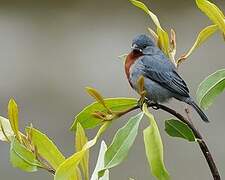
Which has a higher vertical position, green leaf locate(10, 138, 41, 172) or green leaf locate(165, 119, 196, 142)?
green leaf locate(10, 138, 41, 172)

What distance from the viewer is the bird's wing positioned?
113cm

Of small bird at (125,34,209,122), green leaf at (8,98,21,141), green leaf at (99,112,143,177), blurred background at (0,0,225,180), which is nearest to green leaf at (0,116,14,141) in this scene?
green leaf at (8,98,21,141)

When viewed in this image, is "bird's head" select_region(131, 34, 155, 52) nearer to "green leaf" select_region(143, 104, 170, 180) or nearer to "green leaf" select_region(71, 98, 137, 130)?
"green leaf" select_region(71, 98, 137, 130)

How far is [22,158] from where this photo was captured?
0.70 m

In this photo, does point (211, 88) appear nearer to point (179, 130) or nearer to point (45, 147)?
point (179, 130)

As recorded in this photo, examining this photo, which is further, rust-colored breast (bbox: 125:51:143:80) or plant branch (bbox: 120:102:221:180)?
rust-colored breast (bbox: 125:51:143:80)

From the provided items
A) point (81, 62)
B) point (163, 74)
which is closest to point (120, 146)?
point (163, 74)

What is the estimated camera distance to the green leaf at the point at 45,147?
0.73 m

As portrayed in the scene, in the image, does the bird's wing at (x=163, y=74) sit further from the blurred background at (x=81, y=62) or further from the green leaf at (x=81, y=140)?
the blurred background at (x=81, y=62)

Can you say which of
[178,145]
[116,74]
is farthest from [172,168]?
[116,74]

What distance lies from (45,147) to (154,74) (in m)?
0.51

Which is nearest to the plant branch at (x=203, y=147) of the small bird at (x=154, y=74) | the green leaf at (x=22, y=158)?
the green leaf at (x=22, y=158)

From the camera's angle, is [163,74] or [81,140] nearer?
[81,140]

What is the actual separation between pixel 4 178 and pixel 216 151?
42.4 inches
